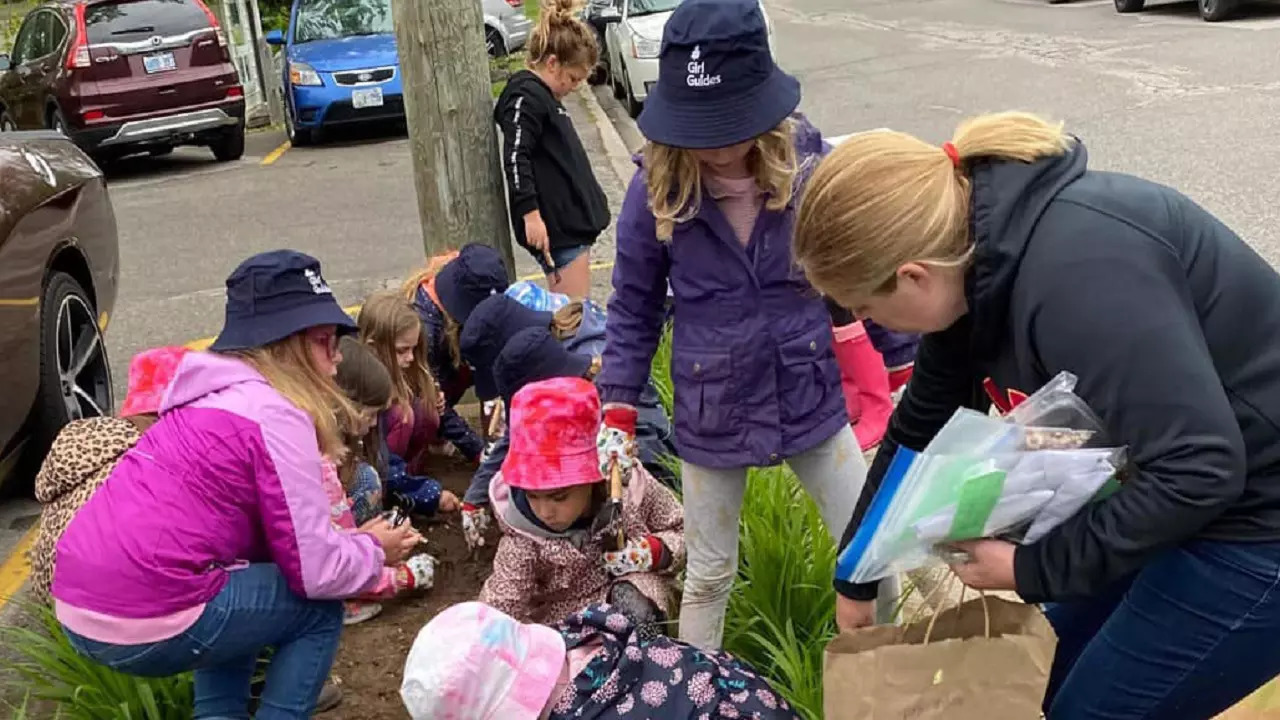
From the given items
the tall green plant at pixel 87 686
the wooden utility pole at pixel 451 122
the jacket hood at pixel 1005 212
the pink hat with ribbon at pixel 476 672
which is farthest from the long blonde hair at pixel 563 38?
the jacket hood at pixel 1005 212

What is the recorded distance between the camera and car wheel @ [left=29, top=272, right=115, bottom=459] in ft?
15.1

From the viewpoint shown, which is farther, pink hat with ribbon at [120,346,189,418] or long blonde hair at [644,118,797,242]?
pink hat with ribbon at [120,346,189,418]

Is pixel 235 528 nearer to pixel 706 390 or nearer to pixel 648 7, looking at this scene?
pixel 706 390

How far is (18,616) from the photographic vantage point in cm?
373

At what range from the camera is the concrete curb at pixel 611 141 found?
10133 millimetres

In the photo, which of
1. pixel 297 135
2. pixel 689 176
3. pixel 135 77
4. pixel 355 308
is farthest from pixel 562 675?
pixel 297 135

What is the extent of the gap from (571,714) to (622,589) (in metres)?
0.96

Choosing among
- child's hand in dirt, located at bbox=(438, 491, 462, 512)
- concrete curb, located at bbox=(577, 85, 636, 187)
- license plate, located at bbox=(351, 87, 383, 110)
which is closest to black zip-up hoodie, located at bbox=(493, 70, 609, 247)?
child's hand in dirt, located at bbox=(438, 491, 462, 512)

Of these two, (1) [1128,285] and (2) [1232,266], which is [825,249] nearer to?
(1) [1128,285]

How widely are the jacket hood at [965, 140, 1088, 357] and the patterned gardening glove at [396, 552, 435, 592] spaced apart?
232cm

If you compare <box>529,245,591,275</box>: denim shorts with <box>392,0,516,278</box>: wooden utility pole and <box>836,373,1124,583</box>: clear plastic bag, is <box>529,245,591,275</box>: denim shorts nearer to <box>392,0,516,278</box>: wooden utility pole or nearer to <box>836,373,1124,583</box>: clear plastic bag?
<box>392,0,516,278</box>: wooden utility pole

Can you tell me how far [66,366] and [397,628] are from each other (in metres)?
2.04

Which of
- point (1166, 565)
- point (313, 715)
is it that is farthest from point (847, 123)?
point (1166, 565)

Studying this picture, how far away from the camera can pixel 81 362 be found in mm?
4945
